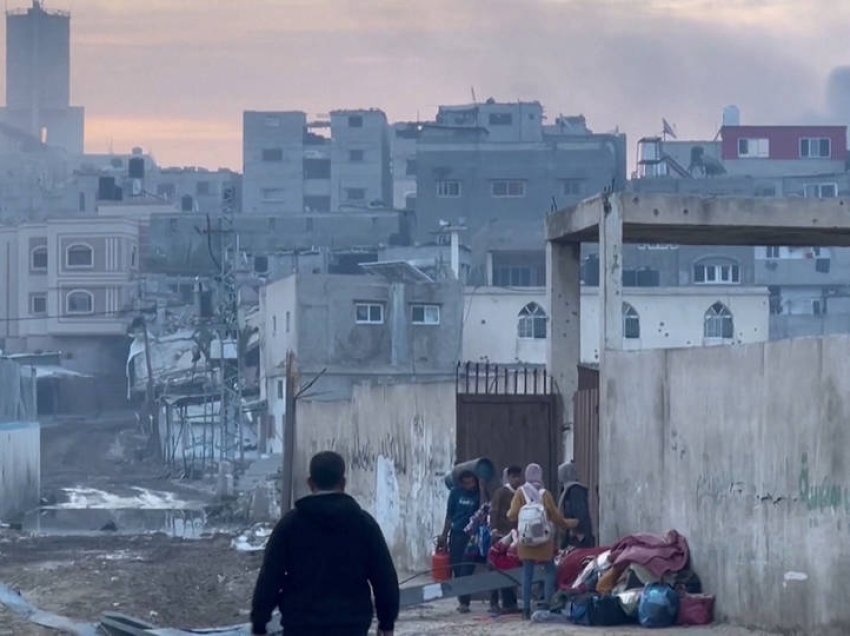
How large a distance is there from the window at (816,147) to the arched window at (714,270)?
2146 cm

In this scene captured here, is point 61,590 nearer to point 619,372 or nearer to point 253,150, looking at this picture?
point 619,372

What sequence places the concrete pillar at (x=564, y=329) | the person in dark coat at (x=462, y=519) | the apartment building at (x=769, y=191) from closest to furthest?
the person in dark coat at (x=462, y=519) < the concrete pillar at (x=564, y=329) < the apartment building at (x=769, y=191)

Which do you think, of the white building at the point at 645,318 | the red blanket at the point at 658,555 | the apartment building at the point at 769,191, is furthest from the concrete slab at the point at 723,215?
the apartment building at the point at 769,191

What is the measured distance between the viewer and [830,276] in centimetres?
8031

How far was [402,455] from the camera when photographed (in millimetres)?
25375

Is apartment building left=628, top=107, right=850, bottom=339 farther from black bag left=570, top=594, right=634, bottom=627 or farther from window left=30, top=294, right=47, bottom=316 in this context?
black bag left=570, top=594, right=634, bottom=627

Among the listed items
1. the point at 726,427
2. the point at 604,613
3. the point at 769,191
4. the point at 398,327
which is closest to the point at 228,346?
the point at 398,327

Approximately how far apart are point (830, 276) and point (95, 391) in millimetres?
32909

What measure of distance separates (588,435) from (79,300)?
7162cm

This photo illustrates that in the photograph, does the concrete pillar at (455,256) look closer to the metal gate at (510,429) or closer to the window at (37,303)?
the window at (37,303)

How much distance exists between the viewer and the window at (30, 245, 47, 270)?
89750 mm

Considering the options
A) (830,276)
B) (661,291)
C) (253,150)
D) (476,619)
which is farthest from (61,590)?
(253,150)

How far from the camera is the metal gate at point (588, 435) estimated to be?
19.0 metres

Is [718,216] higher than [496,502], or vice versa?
[718,216]
